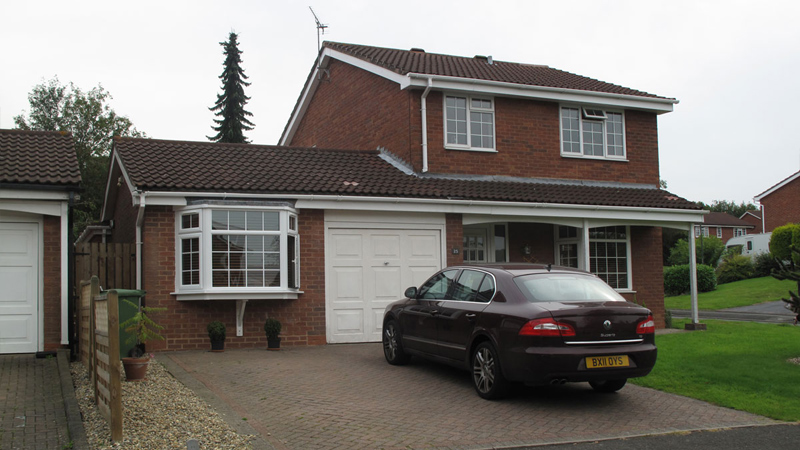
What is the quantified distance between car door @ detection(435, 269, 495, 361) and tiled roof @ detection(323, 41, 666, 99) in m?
7.60

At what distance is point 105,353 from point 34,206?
5.61 m

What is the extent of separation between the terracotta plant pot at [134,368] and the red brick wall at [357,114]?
834cm

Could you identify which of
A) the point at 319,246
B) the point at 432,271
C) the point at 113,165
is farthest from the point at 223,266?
the point at 113,165

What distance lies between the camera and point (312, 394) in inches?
321

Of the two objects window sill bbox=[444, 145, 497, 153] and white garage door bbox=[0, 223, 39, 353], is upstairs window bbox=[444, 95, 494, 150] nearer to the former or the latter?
window sill bbox=[444, 145, 497, 153]

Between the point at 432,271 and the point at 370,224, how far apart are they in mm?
1558

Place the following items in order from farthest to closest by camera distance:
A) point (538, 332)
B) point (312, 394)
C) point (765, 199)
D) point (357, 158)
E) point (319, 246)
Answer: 1. point (765, 199)
2. point (357, 158)
3. point (319, 246)
4. point (312, 394)
5. point (538, 332)

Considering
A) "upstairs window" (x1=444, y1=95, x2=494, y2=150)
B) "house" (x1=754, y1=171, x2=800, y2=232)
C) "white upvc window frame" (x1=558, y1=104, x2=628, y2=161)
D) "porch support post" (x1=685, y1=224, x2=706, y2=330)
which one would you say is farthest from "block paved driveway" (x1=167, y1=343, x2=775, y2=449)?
"house" (x1=754, y1=171, x2=800, y2=232)

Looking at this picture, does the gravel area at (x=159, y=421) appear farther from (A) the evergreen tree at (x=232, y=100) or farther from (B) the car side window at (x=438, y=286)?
(A) the evergreen tree at (x=232, y=100)

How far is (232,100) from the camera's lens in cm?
3966

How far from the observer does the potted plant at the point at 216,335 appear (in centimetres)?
1163

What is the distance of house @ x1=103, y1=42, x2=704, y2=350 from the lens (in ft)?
39.1

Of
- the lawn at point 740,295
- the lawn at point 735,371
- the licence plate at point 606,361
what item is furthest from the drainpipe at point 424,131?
the lawn at point 740,295

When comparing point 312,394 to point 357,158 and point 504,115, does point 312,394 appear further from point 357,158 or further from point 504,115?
point 504,115
